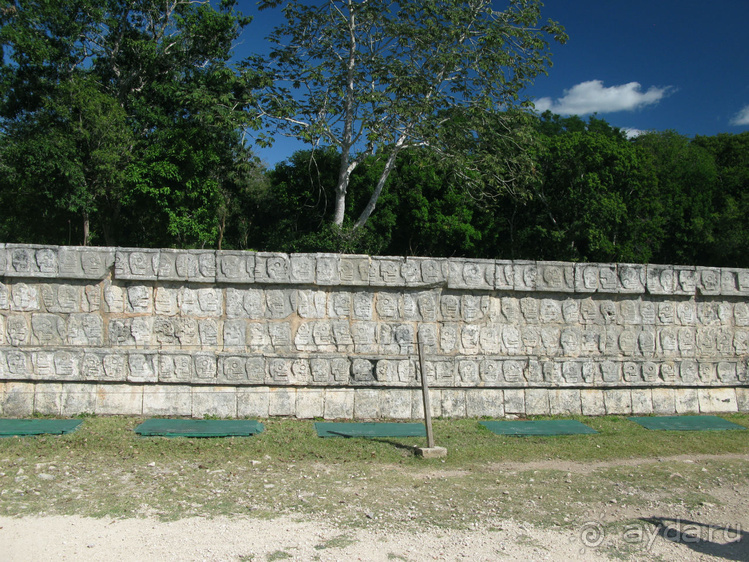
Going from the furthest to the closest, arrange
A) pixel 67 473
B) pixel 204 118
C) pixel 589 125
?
pixel 589 125 < pixel 204 118 < pixel 67 473

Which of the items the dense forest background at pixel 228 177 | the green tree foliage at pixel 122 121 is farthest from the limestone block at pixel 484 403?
the green tree foliage at pixel 122 121

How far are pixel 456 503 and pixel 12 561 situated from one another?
10.8 ft

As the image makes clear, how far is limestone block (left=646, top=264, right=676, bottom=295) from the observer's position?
8.15 m

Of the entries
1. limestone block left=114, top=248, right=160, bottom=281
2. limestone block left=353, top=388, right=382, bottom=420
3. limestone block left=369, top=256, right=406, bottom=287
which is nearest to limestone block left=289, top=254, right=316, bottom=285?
limestone block left=369, top=256, right=406, bottom=287

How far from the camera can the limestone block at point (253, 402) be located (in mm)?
7383

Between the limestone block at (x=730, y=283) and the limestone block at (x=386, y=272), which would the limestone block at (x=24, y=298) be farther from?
the limestone block at (x=730, y=283)

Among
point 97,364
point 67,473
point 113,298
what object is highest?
point 113,298

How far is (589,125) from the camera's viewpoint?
29766 millimetres

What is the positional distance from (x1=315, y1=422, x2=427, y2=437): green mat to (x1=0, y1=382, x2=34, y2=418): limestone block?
3.56m

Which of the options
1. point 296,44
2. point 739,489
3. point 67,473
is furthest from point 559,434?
point 296,44

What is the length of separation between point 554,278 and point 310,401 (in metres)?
3.68

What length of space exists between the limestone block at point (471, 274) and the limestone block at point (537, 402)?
61.0 inches

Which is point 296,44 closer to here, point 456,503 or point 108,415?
point 108,415

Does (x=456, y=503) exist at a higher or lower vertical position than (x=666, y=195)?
lower
